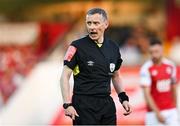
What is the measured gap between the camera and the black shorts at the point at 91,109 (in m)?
7.96

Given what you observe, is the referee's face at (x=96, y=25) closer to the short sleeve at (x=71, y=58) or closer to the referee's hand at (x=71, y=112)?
the short sleeve at (x=71, y=58)

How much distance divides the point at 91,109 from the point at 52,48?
8903 millimetres

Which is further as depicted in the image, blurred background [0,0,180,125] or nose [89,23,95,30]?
blurred background [0,0,180,125]

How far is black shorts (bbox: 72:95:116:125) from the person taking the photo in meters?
7.96

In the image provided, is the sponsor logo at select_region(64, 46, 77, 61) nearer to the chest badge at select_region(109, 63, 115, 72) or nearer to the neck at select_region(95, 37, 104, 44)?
the neck at select_region(95, 37, 104, 44)

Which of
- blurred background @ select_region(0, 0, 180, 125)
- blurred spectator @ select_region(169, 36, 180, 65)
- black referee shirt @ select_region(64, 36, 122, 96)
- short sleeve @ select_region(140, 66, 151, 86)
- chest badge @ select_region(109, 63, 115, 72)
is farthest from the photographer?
blurred spectator @ select_region(169, 36, 180, 65)

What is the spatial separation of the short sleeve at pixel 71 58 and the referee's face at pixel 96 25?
23 centimetres

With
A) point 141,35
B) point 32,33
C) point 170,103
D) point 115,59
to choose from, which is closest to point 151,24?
point 32,33

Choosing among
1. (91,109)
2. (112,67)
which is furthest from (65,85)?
(112,67)

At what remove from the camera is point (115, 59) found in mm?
8102

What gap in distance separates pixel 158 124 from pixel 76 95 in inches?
129

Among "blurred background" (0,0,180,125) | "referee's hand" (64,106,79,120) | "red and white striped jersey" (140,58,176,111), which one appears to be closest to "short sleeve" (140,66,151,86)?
"red and white striped jersey" (140,58,176,111)

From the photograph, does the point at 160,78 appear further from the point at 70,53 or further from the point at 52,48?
the point at 52,48

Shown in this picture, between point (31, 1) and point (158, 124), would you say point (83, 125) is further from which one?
point (31, 1)
